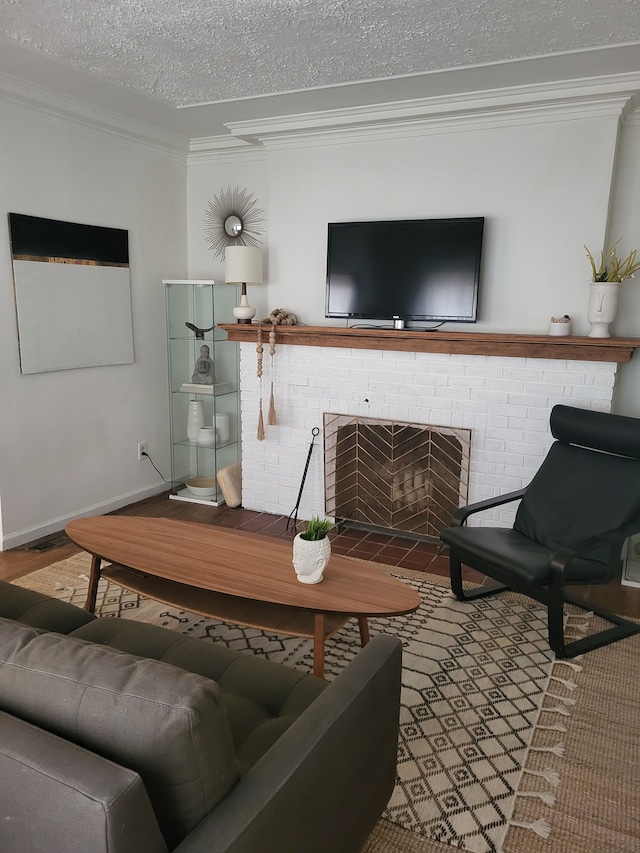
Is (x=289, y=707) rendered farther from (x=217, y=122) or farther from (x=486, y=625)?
(x=217, y=122)

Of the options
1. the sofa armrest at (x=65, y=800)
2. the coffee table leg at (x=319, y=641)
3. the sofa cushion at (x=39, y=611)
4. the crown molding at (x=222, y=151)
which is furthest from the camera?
the crown molding at (x=222, y=151)

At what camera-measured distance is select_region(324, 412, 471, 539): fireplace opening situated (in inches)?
151

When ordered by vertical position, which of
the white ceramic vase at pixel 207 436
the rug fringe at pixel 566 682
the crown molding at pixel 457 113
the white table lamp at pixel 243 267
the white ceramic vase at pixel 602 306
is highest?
the crown molding at pixel 457 113

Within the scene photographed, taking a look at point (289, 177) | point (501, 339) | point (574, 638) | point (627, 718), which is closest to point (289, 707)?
point (627, 718)

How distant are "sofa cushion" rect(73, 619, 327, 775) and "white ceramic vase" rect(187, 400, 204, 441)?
105 inches

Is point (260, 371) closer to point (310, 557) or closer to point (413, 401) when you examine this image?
point (413, 401)

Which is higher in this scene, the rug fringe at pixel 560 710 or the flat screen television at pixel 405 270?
the flat screen television at pixel 405 270

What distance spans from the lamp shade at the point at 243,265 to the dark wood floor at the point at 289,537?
1.57 m

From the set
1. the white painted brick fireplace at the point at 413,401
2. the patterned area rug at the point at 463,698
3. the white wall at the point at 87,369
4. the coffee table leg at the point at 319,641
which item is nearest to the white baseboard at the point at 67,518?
the white wall at the point at 87,369

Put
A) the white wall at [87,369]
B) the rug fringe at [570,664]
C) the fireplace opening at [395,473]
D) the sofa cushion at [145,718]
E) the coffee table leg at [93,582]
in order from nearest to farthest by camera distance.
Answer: the sofa cushion at [145,718] → the rug fringe at [570,664] → the coffee table leg at [93,582] → the white wall at [87,369] → the fireplace opening at [395,473]

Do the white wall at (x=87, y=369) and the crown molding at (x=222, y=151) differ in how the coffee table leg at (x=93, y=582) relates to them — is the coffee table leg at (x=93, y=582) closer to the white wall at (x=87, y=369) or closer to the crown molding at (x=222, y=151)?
the white wall at (x=87, y=369)

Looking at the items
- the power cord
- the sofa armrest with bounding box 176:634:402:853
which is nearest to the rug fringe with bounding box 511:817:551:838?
the sofa armrest with bounding box 176:634:402:853

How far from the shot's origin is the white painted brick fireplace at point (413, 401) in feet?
11.6

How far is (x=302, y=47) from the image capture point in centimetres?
279
